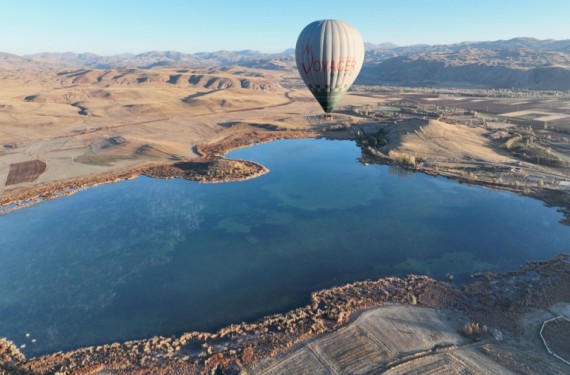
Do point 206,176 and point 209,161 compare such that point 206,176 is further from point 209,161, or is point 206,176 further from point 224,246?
point 224,246

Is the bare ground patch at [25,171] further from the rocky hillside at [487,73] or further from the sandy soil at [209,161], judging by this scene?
the rocky hillside at [487,73]

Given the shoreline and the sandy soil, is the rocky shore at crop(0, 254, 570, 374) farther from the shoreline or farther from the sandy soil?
the shoreline

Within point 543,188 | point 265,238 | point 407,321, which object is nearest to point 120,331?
point 265,238

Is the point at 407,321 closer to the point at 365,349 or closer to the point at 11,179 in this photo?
the point at 365,349

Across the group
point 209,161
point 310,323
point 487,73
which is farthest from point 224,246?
point 487,73

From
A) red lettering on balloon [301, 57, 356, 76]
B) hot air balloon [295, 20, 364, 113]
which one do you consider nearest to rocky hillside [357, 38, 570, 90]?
hot air balloon [295, 20, 364, 113]
